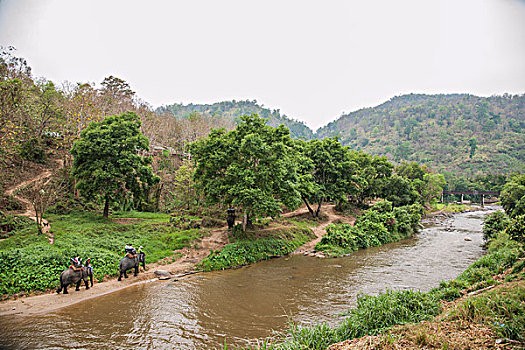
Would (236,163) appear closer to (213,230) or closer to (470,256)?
(213,230)

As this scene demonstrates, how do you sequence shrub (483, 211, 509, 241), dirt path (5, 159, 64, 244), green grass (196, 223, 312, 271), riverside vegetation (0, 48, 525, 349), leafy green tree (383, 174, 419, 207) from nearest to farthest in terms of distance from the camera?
riverside vegetation (0, 48, 525, 349) < dirt path (5, 159, 64, 244) < green grass (196, 223, 312, 271) < shrub (483, 211, 509, 241) < leafy green tree (383, 174, 419, 207)

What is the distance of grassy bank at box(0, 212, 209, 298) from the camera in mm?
11930

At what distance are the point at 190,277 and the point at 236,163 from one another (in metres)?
8.27

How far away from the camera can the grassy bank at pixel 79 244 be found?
1193 centimetres

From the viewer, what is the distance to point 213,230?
21.5 metres

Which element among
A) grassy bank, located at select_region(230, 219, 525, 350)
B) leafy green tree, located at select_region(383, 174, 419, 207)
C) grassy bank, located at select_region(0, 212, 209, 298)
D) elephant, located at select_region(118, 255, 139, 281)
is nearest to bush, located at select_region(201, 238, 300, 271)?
grassy bank, located at select_region(0, 212, 209, 298)

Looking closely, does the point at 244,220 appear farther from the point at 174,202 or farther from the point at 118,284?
the point at 174,202

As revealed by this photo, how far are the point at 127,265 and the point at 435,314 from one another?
44.4 ft

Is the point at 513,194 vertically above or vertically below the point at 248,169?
below

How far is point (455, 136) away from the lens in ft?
392

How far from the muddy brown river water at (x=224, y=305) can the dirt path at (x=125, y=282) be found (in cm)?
55

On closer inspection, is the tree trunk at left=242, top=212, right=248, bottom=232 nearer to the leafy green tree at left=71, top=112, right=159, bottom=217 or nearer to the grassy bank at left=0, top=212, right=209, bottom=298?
the grassy bank at left=0, top=212, right=209, bottom=298

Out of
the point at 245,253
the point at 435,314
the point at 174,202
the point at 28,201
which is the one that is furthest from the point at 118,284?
the point at 174,202

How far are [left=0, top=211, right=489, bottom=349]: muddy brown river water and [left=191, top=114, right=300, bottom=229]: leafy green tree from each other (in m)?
4.45
